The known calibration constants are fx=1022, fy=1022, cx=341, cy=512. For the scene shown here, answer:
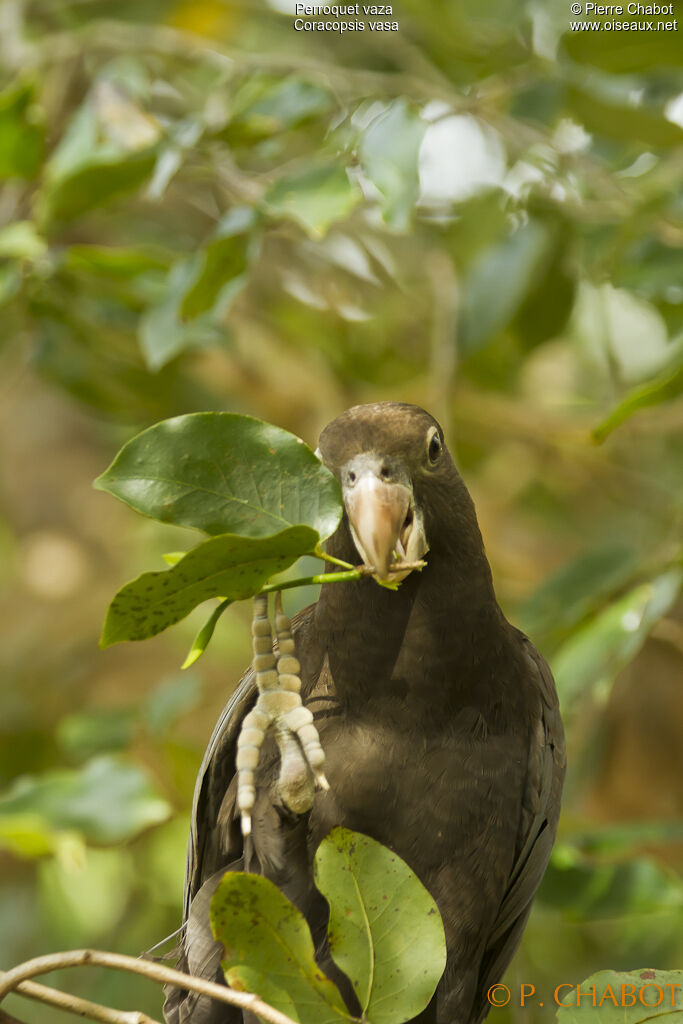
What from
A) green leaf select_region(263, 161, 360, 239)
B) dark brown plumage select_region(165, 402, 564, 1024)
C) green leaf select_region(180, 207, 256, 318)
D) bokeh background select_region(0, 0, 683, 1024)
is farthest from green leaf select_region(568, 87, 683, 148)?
dark brown plumage select_region(165, 402, 564, 1024)

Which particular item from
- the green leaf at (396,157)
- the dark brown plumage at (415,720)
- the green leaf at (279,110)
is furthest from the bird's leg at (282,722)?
the green leaf at (279,110)

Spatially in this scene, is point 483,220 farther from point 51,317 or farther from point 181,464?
point 181,464

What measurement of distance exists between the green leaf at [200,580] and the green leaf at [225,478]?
0.05m

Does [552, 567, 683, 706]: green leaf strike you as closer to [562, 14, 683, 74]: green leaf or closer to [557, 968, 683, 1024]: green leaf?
[557, 968, 683, 1024]: green leaf

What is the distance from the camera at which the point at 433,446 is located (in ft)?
4.47

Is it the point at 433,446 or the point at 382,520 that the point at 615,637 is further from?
the point at 382,520

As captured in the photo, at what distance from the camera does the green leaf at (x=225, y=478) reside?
0.96 meters

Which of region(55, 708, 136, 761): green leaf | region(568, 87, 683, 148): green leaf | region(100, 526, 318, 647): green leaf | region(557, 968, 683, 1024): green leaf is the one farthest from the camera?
region(55, 708, 136, 761): green leaf

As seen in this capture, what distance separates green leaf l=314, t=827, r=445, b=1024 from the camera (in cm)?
100

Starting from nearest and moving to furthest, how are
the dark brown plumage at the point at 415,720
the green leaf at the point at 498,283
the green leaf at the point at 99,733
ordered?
the dark brown plumage at the point at 415,720 < the green leaf at the point at 498,283 < the green leaf at the point at 99,733

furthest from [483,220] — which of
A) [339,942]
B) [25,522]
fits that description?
[25,522]

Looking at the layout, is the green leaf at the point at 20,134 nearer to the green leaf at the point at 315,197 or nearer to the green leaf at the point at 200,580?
the green leaf at the point at 315,197

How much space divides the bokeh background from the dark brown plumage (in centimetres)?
31

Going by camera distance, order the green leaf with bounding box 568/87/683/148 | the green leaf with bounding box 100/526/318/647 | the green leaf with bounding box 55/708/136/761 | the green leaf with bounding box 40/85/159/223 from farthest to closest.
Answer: the green leaf with bounding box 55/708/136/761, the green leaf with bounding box 568/87/683/148, the green leaf with bounding box 40/85/159/223, the green leaf with bounding box 100/526/318/647
